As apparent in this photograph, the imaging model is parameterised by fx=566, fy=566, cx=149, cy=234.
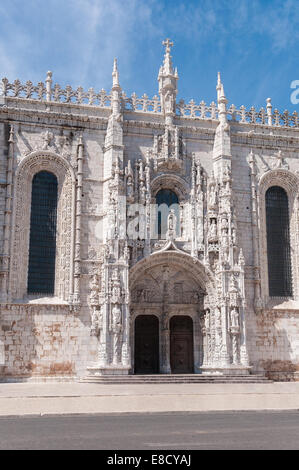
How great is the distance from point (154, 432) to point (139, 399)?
6.76 meters

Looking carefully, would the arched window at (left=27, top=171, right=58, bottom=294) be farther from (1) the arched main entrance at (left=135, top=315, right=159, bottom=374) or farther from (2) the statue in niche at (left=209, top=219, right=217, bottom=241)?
(2) the statue in niche at (left=209, top=219, right=217, bottom=241)

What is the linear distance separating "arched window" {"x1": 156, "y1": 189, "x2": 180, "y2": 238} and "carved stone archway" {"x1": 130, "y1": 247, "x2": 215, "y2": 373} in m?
1.47

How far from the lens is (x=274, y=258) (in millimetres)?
28938

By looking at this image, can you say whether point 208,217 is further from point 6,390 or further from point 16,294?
point 6,390

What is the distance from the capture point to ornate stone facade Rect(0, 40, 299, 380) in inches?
981

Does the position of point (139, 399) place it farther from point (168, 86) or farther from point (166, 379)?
point (168, 86)

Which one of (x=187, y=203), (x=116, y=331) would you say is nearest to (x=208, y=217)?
(x=187, y=203)

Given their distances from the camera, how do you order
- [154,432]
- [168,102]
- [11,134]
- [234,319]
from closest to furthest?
[154,432] < [234,319] < [11,134] < [168,102]

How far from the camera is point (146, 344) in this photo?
26797mm

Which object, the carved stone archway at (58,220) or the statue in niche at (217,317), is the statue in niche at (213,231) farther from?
the carved stone archway at (58,220)

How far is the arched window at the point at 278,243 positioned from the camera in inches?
1130

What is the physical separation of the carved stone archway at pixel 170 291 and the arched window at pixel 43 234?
399cm

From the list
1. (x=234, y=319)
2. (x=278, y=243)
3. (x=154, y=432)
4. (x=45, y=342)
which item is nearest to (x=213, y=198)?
(x=278, y=243)

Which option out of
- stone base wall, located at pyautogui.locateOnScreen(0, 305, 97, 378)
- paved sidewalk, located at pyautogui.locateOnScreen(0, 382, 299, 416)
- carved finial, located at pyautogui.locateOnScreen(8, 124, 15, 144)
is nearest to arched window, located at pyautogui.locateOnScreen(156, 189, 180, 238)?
stone base wall, located at pyautogui.locateOnScreen(0, 305, 97, 378)
